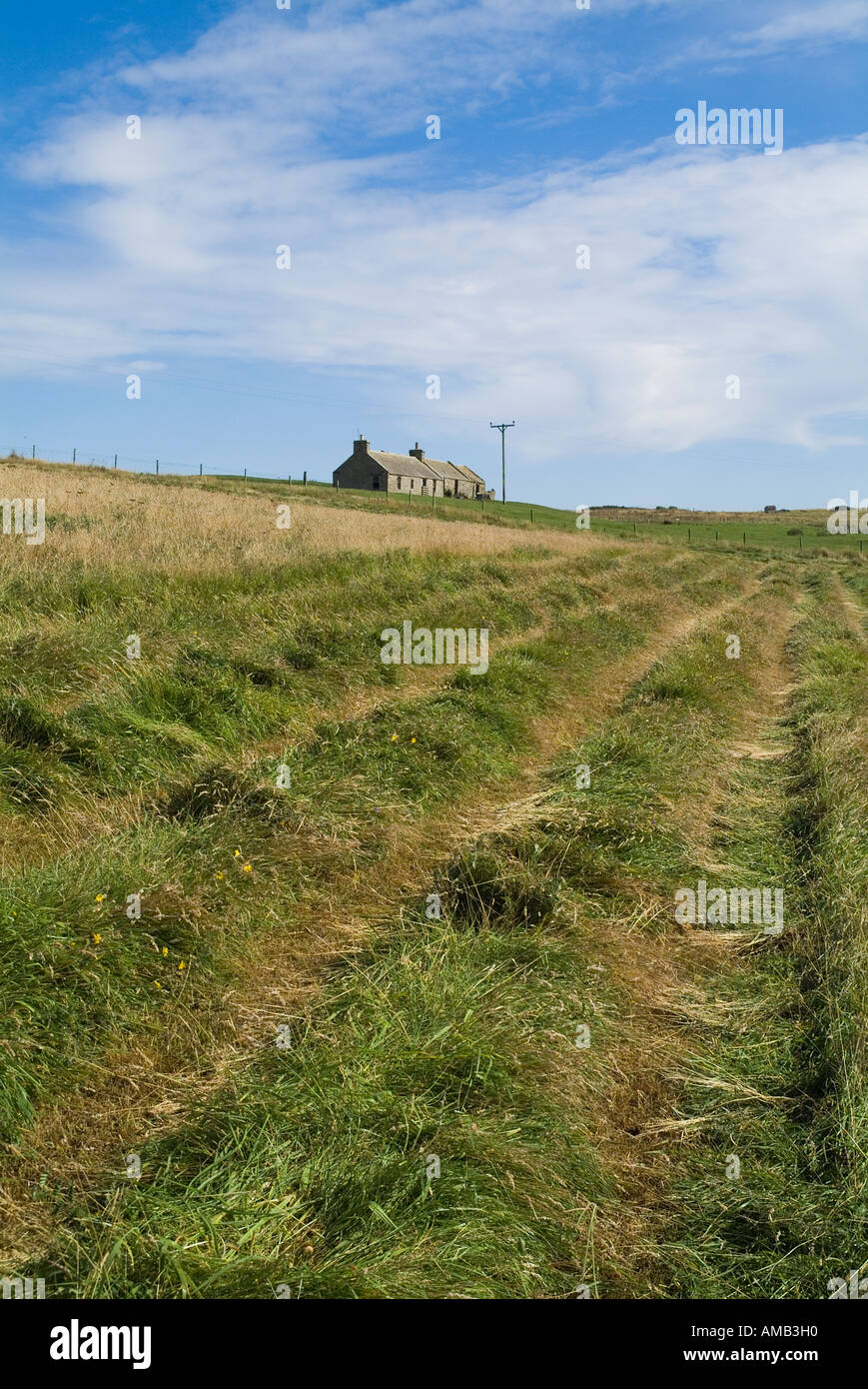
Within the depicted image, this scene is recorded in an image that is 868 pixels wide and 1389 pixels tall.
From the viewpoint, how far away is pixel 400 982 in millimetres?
4379

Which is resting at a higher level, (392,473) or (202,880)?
(392,473)

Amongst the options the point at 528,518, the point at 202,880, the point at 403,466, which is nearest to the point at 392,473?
the point at 403,466

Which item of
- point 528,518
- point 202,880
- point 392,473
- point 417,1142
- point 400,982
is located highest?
point 392,473

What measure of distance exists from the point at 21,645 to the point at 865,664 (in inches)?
492

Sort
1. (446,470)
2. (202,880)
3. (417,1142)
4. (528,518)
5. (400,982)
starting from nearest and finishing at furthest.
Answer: (417,1142) < (400,982) < (202,880) < (528,518) < (446,470)

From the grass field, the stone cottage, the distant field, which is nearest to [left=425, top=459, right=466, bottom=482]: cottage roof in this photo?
the stone cottage

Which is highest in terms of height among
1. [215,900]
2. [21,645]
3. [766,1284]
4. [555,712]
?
[21,645]

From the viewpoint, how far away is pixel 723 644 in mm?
15398

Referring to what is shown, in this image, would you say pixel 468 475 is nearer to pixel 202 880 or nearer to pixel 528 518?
pixel 528 518

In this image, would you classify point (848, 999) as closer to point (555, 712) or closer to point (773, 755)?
point (773, 755)

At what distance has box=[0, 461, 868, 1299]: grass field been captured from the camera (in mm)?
3049

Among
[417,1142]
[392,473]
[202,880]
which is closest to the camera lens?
[417,1142]
